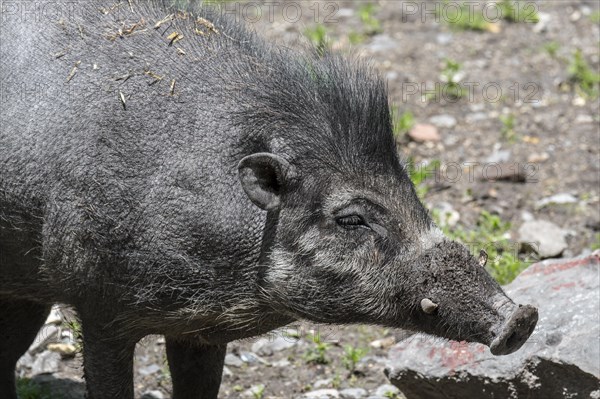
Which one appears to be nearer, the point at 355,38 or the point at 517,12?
the point at 355,38

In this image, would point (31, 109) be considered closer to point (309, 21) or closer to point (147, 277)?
point (147, 277)

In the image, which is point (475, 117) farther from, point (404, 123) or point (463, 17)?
point (463, 17)

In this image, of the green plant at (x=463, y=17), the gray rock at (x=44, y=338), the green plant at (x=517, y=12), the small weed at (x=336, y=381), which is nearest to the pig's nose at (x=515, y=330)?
the small weed at (x=336, y=381)

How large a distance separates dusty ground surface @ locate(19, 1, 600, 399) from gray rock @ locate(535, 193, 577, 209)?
0.04 m

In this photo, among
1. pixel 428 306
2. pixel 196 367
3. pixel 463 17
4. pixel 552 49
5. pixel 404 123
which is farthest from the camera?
pixel 463 17

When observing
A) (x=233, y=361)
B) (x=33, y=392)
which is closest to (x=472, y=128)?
(x=233, y=361)

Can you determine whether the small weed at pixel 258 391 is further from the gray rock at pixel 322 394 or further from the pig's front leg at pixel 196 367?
the pig's front leg at pixel 196 367

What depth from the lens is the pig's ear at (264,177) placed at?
4738 millimetres

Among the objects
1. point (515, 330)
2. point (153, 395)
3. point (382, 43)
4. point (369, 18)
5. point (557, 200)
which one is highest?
point (369, 18)

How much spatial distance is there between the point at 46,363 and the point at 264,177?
2690 mm

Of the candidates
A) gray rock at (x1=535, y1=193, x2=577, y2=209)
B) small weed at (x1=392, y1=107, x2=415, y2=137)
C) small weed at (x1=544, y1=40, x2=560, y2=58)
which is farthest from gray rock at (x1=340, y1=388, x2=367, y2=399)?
small weed at (x1=544, y1=40, x2=560, y2=58)

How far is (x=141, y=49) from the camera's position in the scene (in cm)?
517

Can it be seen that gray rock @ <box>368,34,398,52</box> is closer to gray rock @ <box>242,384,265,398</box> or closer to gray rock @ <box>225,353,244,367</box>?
gray rock @ <box>225,353,244,367</box>

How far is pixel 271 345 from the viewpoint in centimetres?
702
